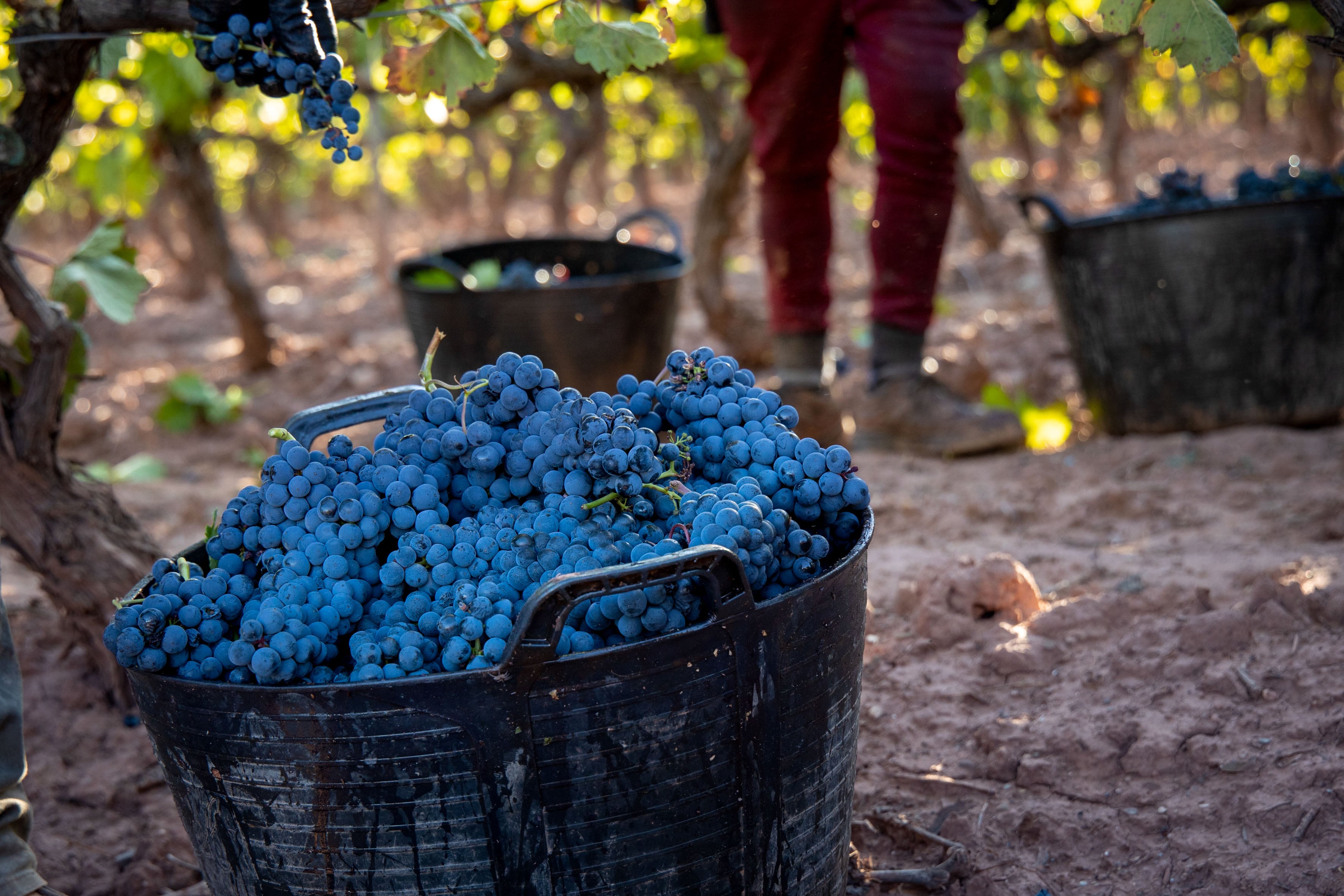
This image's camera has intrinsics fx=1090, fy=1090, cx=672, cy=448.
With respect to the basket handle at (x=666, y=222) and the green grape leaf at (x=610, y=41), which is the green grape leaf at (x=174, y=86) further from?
the green grape leaf at (x=610, y=41)

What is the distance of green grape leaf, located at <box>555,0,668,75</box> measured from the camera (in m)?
1.90

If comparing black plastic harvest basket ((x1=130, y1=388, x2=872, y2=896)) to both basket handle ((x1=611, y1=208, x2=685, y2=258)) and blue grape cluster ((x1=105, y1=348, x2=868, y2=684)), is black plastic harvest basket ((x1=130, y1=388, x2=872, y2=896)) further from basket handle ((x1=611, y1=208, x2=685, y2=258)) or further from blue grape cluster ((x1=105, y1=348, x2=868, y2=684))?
basket handle ((x1=611, y1=208, x2=685, y2=258))

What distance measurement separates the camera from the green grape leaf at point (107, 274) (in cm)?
242

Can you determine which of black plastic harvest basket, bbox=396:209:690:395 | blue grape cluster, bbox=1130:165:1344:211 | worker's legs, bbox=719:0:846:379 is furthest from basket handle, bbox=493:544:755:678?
blue grape cluster, bbox=1130:165:1344:211

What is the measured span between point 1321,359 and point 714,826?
317cm

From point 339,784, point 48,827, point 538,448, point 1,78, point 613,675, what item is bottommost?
point 48,827

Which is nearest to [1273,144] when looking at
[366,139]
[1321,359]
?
[366,139]

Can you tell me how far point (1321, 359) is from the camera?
3.56 metres

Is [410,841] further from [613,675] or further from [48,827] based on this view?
[48,827]

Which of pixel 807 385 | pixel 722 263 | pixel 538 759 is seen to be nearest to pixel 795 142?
pixel 807 385

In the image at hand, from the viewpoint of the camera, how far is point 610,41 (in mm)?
1917

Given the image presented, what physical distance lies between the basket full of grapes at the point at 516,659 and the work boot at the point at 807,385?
77.3 inches

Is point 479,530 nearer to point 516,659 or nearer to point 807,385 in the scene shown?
point 516,659

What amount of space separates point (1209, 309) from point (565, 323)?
6.86 ft
